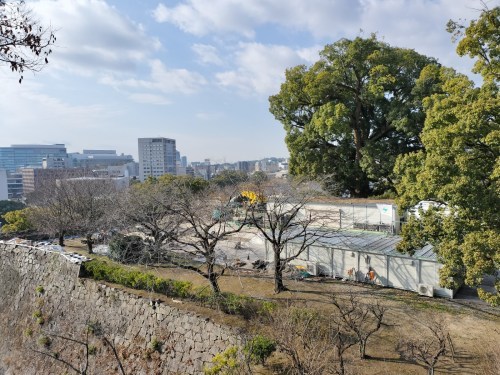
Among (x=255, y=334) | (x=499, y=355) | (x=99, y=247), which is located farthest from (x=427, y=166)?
(x=99, y=247)

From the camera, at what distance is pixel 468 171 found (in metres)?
8.16

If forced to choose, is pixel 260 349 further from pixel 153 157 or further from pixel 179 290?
pixel 153 157

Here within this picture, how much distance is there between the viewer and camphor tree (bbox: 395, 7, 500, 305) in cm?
788

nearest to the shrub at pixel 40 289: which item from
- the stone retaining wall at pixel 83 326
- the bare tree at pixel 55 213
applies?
the stone retaining wall at pixel 83 326

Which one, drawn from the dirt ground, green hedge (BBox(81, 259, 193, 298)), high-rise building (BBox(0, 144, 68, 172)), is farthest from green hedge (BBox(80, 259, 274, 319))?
high-rise building (BBox(0, 144, 68, 172))

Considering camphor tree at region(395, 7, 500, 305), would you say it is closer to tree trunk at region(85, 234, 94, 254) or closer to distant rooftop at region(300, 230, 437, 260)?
distant rooftop at region(300, 230, 437, 260)

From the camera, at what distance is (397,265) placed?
511 inches

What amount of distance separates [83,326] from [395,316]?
11.8 m

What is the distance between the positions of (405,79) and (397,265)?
490 inches

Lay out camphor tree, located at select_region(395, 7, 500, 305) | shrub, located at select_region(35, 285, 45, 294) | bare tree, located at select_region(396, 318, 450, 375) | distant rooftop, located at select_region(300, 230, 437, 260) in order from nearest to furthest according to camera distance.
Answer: camphor tree, located at select_region(395, 7, 500, 305) < bare tree, located at select_region(396, 318, 450, 375) < distant rooftop, located at select_region(300, 230, 437, 260) < shrub, located at select_region(35, 285, 45, 294)

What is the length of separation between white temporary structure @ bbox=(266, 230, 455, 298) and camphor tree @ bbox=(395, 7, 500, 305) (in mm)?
2851

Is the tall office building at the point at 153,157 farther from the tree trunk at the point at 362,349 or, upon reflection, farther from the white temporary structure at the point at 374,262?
the tree trunk at the point at 362,349

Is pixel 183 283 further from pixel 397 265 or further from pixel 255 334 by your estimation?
pixel 397 265

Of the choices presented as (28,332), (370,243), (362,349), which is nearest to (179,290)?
(362,349)
